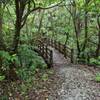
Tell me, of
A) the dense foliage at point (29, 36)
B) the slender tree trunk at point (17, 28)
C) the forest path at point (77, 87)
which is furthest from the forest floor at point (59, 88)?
the slender tree trunk at point (17, 28)

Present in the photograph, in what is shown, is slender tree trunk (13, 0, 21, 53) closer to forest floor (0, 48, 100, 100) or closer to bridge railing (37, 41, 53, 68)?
forest floor (0, 48, 100, 100)

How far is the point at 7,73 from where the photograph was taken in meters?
9.77

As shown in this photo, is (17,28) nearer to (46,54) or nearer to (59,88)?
(59,88)

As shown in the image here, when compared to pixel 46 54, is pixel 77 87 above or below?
below

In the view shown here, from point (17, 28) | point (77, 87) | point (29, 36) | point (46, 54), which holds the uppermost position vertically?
point (17, 28)

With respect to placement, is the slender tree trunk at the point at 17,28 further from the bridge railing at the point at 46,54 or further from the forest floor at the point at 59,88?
the bridge railing at the point at 46,54

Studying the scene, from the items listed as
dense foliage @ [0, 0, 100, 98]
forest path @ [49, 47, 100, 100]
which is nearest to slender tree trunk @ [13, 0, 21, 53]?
dense foliage @ [0, 0, 100, 98]

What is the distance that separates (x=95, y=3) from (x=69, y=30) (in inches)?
258

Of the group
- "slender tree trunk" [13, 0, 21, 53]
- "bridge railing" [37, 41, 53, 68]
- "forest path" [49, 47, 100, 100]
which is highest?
"slender tree trunk" [13, 0, 21, 53]

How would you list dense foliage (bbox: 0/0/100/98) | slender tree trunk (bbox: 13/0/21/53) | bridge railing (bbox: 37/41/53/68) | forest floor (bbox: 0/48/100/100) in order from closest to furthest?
forest floor (bbox: 0/48/100/100) → slender tree trunk (bbox: 13/0/21/53) → dense foliage (bbox: 0/0/100/98) → bridge railing (bbox: 37/41/53/68)

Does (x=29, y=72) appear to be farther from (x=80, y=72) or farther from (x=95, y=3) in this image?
(x=95, y=3)

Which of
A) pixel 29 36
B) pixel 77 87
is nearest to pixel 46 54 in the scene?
pixel 29 36

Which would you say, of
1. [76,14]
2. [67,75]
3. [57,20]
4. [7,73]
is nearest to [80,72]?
[67,75]

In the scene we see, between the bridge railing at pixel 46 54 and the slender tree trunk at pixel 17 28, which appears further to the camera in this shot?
the bridge railing at pixel 46 54
